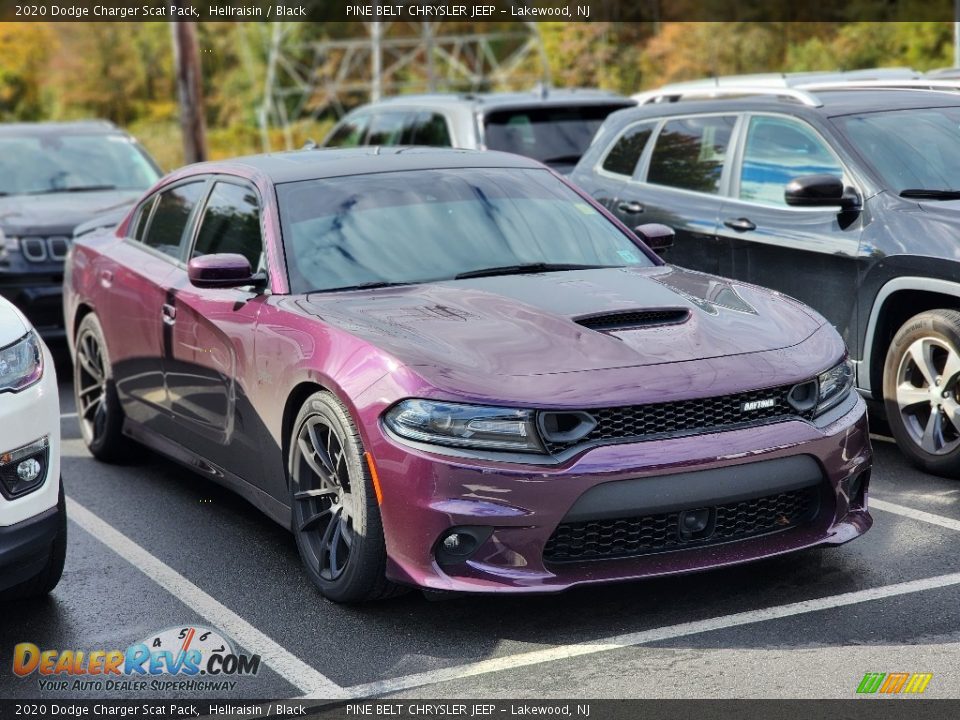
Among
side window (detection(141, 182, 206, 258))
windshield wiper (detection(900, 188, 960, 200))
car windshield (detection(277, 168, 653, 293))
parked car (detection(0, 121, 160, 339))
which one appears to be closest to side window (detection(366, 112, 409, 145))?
parked car (detection(0, 121, 160, 339))

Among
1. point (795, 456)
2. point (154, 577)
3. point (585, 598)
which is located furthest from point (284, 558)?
point (795, 456)

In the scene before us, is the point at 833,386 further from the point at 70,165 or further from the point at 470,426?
the point at 70,165

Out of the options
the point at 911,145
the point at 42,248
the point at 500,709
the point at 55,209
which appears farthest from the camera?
the point at 55,209

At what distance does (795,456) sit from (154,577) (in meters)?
2.57

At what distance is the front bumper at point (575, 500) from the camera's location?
464 cm

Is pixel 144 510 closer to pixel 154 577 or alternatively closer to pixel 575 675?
pixel 154 577

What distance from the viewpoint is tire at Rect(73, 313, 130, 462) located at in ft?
25.0

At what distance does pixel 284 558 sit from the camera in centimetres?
596

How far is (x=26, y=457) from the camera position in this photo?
479cm

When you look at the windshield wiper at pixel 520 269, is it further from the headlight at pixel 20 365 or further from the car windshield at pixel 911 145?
the car windshield at pixel 911 145

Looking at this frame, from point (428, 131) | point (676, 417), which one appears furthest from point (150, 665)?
point (428, 131)

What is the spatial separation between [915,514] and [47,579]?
354cm

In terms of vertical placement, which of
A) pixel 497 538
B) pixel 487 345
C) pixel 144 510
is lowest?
pixel 144 510

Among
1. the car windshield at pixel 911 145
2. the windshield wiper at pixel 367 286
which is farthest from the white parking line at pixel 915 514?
the windshield wiper at pixel 367 286
